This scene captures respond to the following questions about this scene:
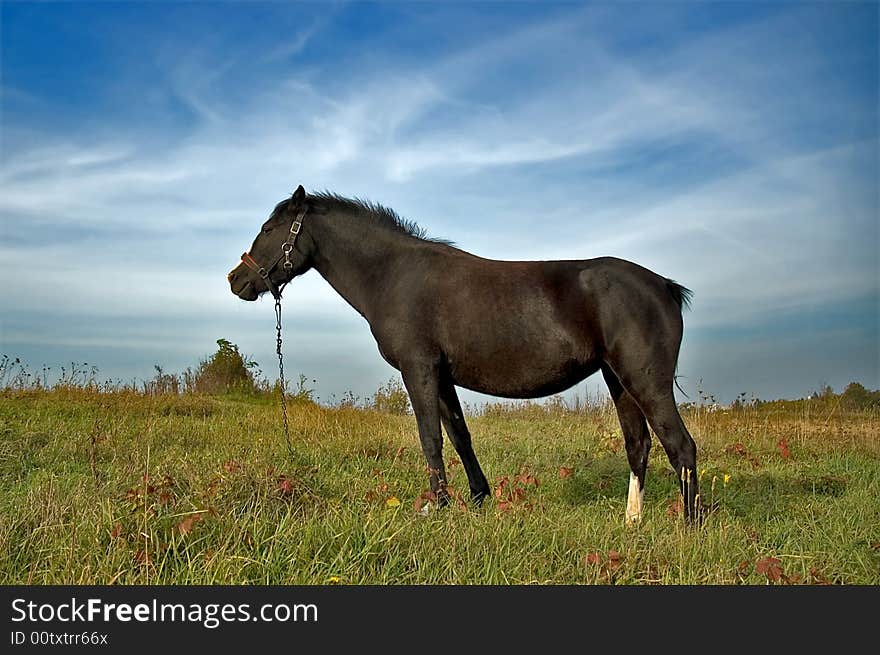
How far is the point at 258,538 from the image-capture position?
4.20 metres

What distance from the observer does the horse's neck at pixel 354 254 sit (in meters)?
6.48

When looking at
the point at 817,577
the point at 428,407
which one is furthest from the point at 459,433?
the point at 817,577

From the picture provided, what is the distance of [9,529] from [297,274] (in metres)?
3.25

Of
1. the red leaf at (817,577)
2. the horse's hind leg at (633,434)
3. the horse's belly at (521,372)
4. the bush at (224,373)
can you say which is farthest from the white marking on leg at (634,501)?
the bush at (224,373)

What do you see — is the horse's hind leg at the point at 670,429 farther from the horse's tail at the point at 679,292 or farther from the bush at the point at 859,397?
the bush at the point at 859,397

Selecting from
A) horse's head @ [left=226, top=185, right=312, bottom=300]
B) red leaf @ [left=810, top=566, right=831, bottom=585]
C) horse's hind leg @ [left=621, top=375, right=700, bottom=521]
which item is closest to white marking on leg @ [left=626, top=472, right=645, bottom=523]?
horse's hind leg @ [left=621, top=375, right=700, bottom=521]

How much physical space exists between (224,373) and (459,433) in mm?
10624

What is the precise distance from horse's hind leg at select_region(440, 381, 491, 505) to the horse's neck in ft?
3.40

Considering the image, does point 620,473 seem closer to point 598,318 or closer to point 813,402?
point 598,318

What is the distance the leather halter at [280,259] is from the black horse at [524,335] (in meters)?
0.76

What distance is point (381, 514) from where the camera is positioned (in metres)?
4.88

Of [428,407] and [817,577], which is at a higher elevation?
[428,407]

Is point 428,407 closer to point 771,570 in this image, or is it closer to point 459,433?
point 459,433

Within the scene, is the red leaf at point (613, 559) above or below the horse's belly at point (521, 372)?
below
